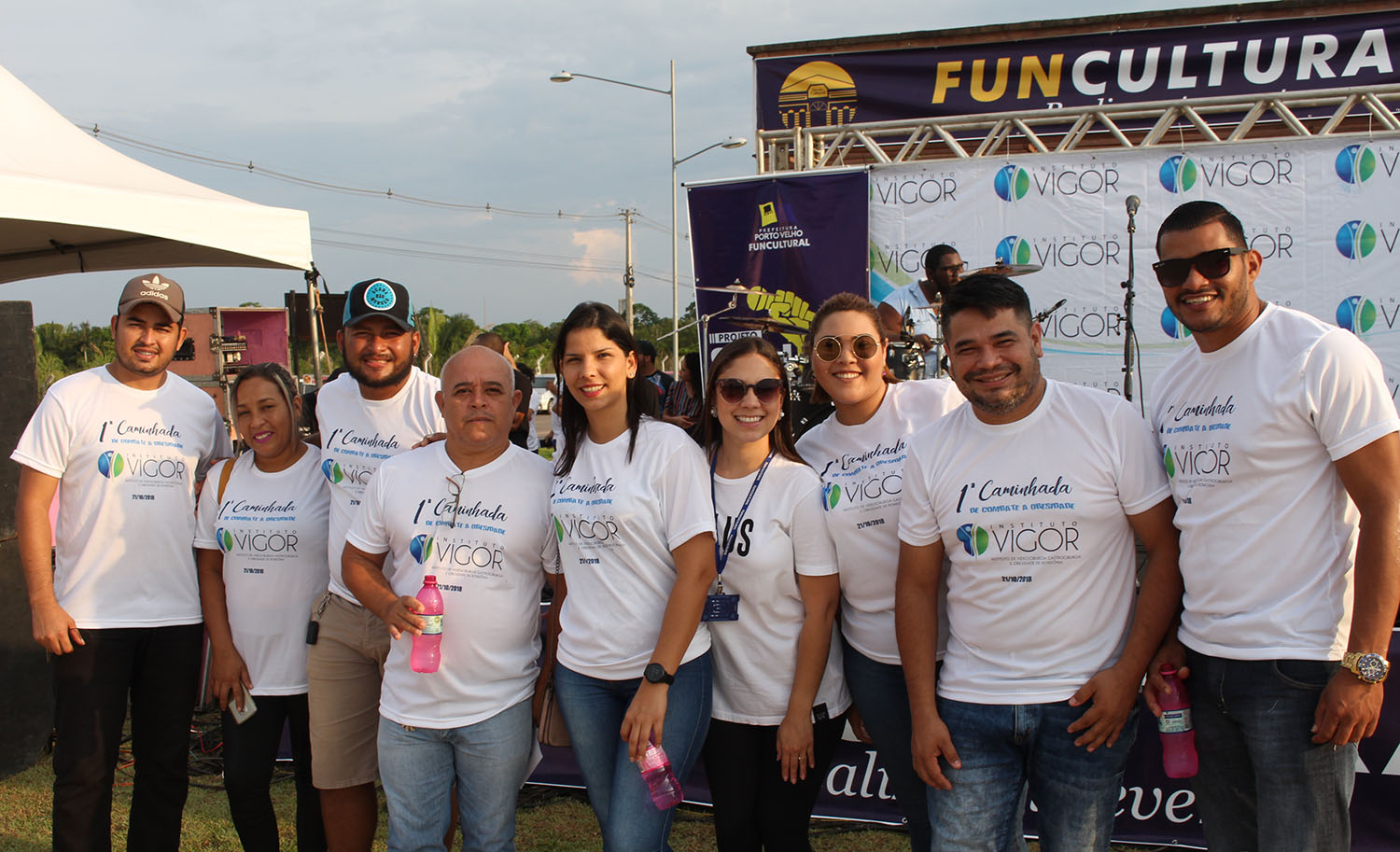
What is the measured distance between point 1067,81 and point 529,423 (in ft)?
24.1

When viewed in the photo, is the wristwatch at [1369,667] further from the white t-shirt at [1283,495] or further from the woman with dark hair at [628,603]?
the woman with dark hair at [628,603]

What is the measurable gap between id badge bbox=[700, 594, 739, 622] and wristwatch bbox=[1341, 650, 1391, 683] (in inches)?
54.5

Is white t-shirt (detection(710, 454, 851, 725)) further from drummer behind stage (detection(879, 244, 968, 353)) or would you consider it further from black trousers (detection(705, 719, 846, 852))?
drummer behind stage (detection(879, 244, 968, 353))

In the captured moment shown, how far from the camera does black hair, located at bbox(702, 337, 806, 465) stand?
2510 millimetres

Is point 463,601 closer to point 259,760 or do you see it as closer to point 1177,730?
point 259,760

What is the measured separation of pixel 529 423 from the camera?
6.75m

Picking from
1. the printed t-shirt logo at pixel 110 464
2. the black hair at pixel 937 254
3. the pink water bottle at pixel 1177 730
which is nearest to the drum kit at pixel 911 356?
the black hair at pixel 937 254

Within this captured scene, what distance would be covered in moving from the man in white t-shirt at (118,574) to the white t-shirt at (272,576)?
251 millimetres

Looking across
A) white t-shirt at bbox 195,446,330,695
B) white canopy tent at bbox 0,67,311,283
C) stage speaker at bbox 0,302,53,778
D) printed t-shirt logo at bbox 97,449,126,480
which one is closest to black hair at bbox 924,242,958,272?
white canopy tent at bbox 0,67,311,283

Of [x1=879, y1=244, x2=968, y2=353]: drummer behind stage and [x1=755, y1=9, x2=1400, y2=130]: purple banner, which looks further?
[x1=755, y1=9, x2=1400, y2=130]: purple banner

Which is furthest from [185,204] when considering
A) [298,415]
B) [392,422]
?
[392,422]

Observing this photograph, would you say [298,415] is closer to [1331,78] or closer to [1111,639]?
[1111,639]

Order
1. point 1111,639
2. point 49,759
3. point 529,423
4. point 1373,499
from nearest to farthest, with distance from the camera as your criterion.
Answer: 1. point 1373,499
2. point 1111,639
3. point 49,759
4. point 529,423

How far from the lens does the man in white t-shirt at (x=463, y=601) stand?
2406mm
